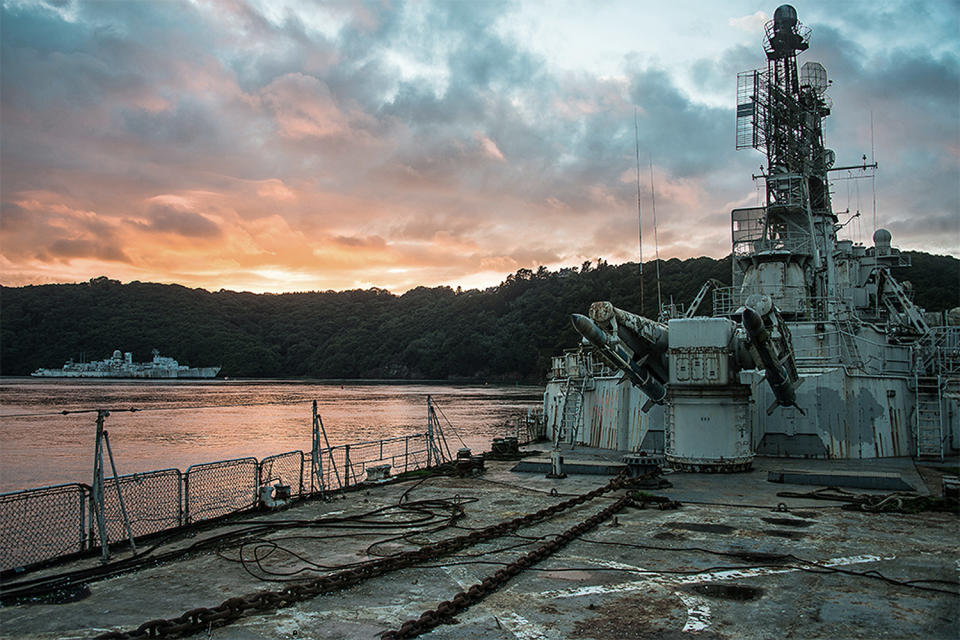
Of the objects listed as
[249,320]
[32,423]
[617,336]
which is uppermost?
[249,320]

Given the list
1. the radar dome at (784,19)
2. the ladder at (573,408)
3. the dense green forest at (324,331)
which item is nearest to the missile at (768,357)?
the ladder at (573,408)

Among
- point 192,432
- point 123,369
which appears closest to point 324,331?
point 123,369

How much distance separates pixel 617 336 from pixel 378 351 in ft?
480

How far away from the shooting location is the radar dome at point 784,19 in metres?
29.1

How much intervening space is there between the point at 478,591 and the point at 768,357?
10.4m

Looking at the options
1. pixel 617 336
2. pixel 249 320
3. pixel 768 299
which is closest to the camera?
pixel 768 299

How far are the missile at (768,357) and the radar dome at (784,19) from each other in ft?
62.2

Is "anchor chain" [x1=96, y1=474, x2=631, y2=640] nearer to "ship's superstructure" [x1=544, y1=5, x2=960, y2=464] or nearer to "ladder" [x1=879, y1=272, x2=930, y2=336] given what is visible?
"ship's superstructure" [x1=544, y1=5, x2=960, y2=464]

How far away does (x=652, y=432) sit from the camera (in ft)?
65.0

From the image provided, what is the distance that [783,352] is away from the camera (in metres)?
15.8

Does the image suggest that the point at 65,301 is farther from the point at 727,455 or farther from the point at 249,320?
the point at 727,455

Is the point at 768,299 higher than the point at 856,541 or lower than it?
higher

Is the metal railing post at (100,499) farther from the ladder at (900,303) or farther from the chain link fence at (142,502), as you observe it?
the ladder at (900,303)

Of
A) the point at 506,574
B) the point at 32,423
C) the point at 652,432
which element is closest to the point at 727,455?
the point at 652,432
